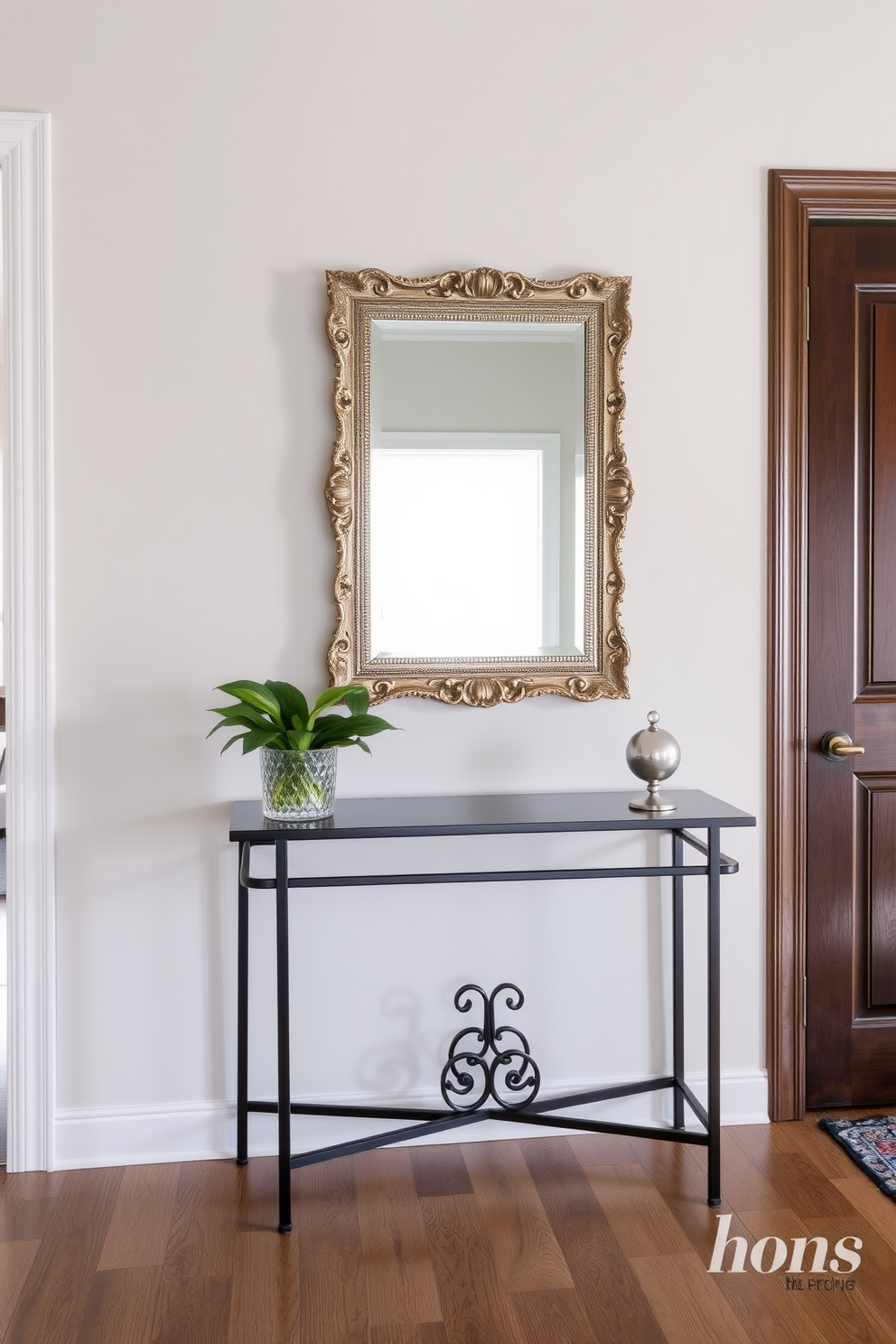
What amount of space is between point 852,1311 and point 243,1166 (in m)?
1.28

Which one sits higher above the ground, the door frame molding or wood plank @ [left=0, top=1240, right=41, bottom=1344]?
the door frame molding

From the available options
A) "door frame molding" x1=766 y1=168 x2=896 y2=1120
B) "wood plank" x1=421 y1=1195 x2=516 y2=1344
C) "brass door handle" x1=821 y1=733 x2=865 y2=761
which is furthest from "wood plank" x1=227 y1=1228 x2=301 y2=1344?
"brass door handle" x1=821 y1=733 x2=865 y2=761

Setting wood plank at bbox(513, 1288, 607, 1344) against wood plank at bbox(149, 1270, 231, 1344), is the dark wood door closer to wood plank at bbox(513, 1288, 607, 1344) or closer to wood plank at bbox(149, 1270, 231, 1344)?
wood plank at bbox(513, 1288, 607, 1344)

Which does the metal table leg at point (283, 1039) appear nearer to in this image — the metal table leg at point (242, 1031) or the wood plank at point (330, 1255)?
the wood plank at point (330, 1255)

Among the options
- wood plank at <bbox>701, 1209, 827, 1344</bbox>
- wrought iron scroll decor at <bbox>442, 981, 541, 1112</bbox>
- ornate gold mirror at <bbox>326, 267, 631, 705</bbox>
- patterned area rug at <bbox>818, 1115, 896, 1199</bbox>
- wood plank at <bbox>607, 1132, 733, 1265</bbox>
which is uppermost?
ornate gold mirror at <bbox>326, 267, 631, 705</bbox>

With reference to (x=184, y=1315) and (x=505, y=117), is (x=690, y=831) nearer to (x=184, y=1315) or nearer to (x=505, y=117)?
(x=184, y=1315)

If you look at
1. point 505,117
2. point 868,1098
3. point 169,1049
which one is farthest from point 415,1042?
point 505,117

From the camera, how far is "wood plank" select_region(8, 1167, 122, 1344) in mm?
1743

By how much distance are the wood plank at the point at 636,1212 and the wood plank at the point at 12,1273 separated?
1.12m

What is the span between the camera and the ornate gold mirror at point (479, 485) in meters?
2.29

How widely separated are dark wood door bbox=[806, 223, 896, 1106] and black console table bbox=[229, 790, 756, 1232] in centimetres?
38

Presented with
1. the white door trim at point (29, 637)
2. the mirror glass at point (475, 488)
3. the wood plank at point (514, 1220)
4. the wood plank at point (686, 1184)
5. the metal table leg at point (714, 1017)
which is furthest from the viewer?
the mirror glass at point (475, 488)

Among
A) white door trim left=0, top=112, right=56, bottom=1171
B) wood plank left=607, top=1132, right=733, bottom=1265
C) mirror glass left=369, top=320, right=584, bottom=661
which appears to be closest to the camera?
wood plank left=607, top=1132, right=733, bottom=1265

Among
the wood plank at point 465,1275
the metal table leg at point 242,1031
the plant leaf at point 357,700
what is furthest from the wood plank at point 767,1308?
the plant leaf at point 357,700
